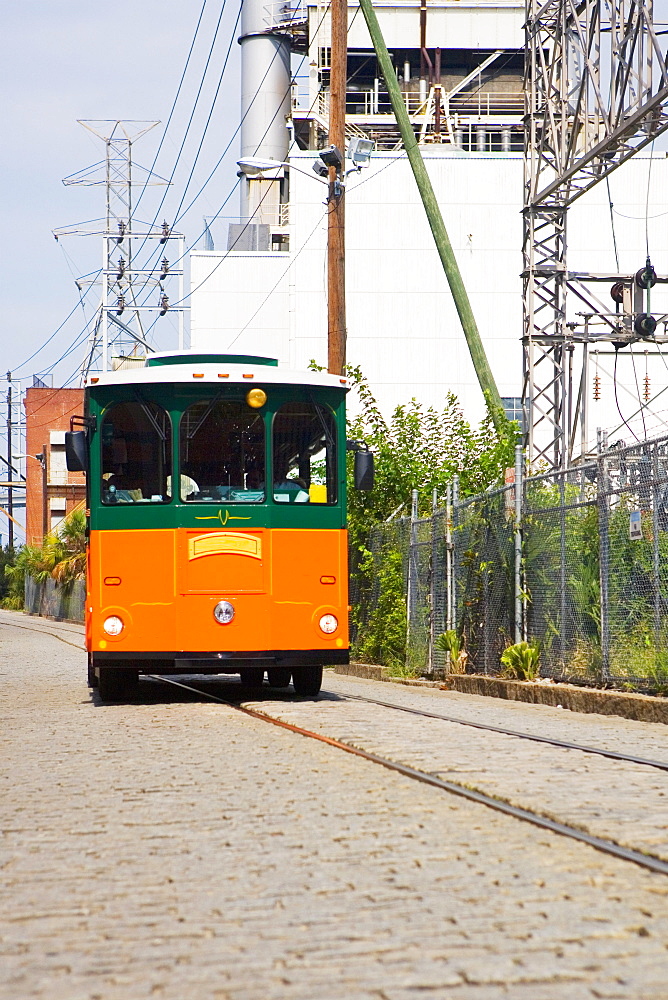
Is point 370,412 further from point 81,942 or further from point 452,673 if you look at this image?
point 81,942

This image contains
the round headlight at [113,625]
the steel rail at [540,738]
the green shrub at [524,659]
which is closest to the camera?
the steel rail at [540,738]

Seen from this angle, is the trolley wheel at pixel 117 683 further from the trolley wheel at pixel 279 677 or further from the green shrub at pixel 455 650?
the green shrub at pixel 455 650

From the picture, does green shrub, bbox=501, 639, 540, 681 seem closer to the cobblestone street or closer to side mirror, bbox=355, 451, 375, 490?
side mirror, bbox=355, 451, 375, 490

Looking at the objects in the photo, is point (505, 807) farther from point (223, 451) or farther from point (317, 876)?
point (223, 451)

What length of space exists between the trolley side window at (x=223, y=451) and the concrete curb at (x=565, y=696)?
378 centimetres

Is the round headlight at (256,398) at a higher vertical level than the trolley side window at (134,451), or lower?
higher

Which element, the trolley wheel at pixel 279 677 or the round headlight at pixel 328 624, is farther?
the trolley wheel at pixel 279 677

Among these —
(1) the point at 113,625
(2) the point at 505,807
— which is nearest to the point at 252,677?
(1) the point at 113,625

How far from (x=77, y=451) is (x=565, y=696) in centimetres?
553

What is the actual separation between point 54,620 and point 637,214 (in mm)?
33546

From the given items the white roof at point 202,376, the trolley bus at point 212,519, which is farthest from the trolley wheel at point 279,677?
the white roof at point 202,376

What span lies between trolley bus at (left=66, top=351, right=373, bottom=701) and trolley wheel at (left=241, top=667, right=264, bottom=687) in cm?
229

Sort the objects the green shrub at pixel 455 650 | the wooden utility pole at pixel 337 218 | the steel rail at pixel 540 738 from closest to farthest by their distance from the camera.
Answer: the steel rail at pixel 540 738, the green shrub at pixel 455 650, the wooden utility pole at pixel 337 218

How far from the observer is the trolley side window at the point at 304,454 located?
13.5 meters
